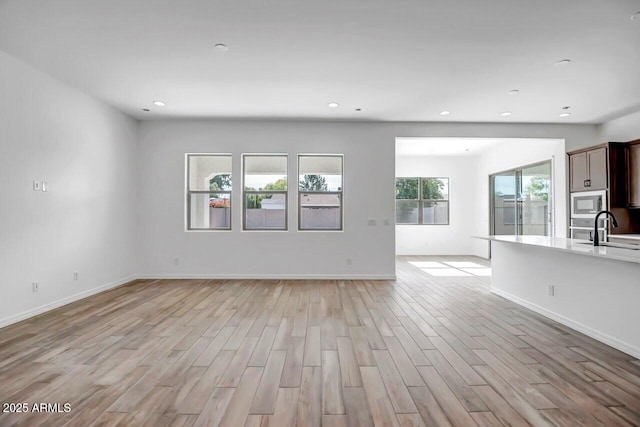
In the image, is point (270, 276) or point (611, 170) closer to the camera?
point (611, 170)

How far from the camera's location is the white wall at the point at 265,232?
5801 mm

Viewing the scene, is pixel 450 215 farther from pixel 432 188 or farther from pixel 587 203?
pixel 587 203

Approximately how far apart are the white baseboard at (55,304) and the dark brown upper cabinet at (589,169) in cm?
814

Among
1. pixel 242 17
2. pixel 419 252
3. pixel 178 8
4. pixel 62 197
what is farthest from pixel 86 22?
pixel 419 252

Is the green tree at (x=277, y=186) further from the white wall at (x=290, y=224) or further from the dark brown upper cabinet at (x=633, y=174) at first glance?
the dark brown upper cabinet at (x=633, y=174)

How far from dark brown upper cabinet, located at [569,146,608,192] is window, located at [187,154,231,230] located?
6.36 meters

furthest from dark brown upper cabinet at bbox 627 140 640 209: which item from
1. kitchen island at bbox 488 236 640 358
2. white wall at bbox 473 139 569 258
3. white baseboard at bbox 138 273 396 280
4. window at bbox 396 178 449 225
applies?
window at bbox 396 178 449 225

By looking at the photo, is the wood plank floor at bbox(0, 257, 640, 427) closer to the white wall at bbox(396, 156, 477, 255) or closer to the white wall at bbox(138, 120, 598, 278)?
the white wall at bbox(138, 120, 598, 278)

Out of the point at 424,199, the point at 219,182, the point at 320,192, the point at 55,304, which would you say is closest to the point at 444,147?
the point at 424,199

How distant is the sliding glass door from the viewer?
6719 mm

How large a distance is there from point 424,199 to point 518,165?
2.65 m

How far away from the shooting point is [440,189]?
9.42 m

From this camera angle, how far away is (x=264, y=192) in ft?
19.6

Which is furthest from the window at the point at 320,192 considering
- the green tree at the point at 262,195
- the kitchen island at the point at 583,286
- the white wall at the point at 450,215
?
the white wall at the point at 450,215
